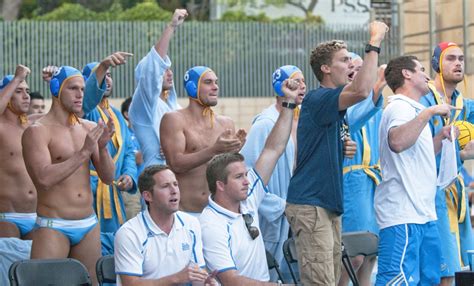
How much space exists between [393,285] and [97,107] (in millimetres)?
3134

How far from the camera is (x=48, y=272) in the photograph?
7125 mm

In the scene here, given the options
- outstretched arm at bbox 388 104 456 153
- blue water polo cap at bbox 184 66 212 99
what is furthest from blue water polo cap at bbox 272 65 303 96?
outstretched arm at bbox 388 104 456 153

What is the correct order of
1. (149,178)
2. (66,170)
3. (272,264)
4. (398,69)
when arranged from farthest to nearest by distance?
(272,264)
(398,69)
(66,170)
(149,178)

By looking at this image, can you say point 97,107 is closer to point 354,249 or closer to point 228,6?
point 354,249

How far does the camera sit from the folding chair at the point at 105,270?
7320 mm

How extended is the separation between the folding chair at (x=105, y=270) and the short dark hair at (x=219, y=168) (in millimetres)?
819

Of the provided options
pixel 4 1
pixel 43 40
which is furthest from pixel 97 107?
pixel 4 1

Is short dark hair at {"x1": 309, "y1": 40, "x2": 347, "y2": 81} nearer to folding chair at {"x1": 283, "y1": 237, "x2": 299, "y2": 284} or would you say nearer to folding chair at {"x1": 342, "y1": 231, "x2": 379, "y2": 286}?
folding chair at {"x1": 283, "y1": 237, "x2": 299, "y2": 284}

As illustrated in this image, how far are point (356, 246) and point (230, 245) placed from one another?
1457 millimetres

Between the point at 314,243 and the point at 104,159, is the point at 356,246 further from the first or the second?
the point at 104,159

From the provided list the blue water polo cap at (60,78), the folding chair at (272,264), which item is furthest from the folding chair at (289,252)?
the blue water polo cap at (60,78)

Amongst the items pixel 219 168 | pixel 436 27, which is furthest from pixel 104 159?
pixel 436 27

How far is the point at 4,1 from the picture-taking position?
3372 centimetres

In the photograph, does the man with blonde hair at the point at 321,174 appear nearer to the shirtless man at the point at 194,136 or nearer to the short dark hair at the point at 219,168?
the short dark hair at the point at 219,168
